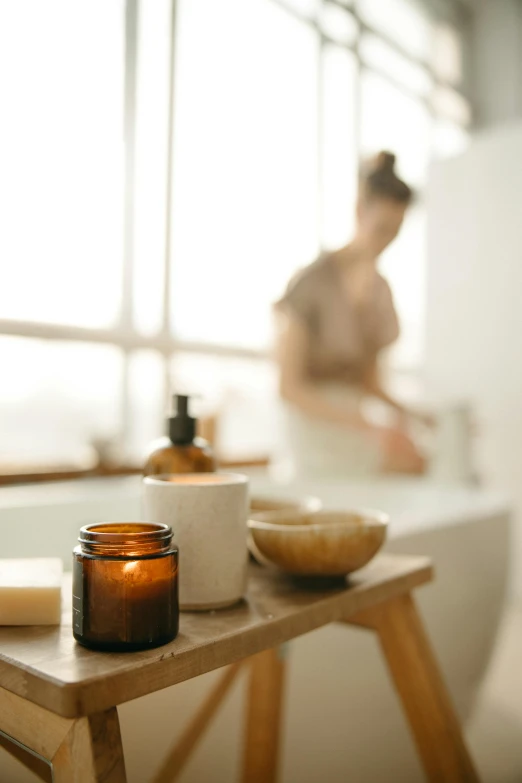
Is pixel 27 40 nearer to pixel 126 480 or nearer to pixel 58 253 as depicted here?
pixel 58 253

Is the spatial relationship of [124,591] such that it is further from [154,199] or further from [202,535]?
[154,199]

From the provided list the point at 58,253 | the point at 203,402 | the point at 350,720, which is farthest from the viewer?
the point at 58,253

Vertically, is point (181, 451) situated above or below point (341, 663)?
above

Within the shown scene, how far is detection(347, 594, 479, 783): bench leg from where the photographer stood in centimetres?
78

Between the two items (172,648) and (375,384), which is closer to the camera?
(172,648)

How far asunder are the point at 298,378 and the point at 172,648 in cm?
142

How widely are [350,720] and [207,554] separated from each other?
0.97 m

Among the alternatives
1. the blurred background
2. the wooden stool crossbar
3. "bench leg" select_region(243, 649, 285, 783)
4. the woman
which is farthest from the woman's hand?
the wooden stool crossbar

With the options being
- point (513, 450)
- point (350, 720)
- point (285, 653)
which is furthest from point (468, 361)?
point (285, 653)

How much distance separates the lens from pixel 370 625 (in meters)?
0.81

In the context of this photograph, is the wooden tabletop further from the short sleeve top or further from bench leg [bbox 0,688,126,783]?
the short sleeve top

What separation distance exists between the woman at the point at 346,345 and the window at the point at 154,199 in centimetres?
20

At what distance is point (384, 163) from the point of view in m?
1.89

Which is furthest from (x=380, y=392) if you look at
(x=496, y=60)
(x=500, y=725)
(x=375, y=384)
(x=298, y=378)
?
(x=496, y=60)
